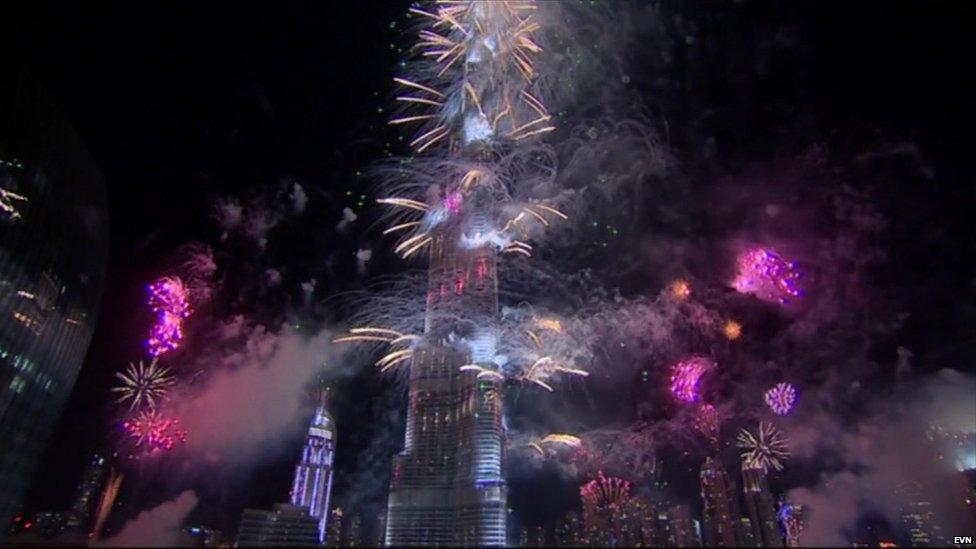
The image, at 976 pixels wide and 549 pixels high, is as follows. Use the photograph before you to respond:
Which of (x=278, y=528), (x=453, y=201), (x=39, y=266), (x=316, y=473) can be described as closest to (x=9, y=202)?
(x=39, y=266)

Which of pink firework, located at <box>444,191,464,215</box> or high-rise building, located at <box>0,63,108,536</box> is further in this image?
pink firework, located at <box>444,191,464,215</box>

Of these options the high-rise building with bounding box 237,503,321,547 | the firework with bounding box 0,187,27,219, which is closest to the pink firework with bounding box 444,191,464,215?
the high-rise building with bounding box 237,503,321,547

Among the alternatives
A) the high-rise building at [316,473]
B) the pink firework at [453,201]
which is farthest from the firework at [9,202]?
the high-rise building at [316,473]

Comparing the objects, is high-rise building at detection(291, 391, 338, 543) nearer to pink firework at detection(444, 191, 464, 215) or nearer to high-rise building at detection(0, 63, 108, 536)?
high-rise building at detection(0, 63, 108, 536)

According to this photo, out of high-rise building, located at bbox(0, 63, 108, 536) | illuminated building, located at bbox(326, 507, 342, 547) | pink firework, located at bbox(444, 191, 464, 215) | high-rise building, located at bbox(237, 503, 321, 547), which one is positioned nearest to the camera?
high-rise building, located at bbox(0, 63, 108, 536)

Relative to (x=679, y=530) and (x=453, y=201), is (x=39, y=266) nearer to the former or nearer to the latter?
(x=453, y=201)

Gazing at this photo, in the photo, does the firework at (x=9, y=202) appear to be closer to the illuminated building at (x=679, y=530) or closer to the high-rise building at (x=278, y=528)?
the high-rise building at (x=278, y=528)

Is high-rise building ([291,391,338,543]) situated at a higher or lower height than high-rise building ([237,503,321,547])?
higher
